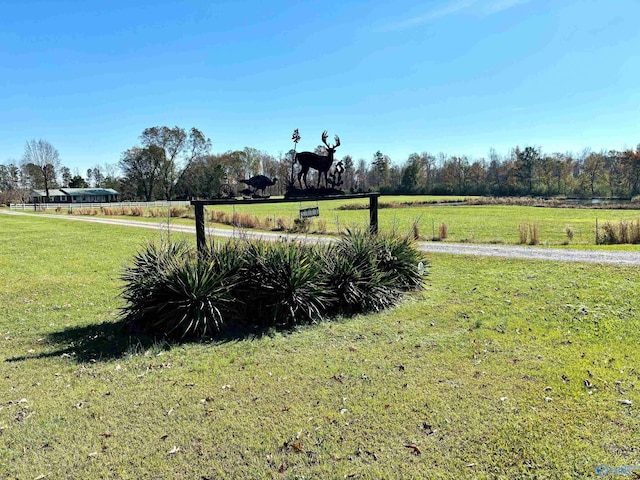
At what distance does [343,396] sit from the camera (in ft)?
13.9

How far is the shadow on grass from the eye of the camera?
221 inches

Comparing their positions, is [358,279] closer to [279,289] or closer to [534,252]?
[279,289]

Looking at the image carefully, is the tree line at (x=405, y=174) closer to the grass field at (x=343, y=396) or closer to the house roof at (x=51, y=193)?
the house roof at (x=51, y=193)

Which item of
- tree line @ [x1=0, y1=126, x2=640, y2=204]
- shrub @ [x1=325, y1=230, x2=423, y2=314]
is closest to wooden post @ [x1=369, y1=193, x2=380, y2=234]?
shrub @ [x1=325, y1=230, x2=423, y2=314]

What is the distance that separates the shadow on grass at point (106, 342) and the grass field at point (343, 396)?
0.13 ft

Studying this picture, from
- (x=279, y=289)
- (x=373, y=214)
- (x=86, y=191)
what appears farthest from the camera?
(x=86, y=191)

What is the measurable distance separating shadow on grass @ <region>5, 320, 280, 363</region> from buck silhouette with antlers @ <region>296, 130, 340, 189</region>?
405 centimetres

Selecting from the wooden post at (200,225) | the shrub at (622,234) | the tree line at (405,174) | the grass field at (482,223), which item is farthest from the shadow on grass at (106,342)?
the tree line at (405,174)

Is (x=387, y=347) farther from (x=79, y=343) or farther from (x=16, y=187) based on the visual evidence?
(x=16, y=187)

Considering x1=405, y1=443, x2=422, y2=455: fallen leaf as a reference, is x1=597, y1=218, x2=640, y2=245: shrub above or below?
above

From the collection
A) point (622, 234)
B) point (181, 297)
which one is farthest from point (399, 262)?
point (622, 234)

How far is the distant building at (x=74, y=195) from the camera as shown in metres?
81.2

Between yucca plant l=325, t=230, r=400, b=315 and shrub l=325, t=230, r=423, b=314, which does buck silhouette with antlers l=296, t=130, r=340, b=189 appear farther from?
yucca plant l=325, t=230, r=400, b=315

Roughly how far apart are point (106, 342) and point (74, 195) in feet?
302
